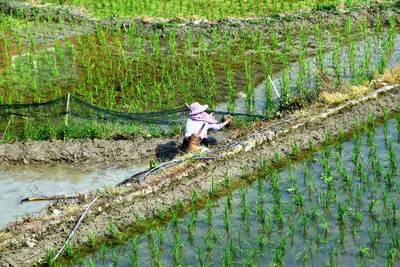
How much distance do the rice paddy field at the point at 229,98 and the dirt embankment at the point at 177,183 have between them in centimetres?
11

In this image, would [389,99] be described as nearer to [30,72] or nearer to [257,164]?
[257,164]

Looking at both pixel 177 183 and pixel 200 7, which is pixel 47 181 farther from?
pixel 200 7

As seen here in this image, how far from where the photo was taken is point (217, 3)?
592 inches

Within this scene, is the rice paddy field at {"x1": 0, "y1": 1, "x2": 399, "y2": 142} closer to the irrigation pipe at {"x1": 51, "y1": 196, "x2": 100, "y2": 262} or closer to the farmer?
the farmer

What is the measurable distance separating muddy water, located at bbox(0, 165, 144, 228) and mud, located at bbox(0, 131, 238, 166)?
0.12m

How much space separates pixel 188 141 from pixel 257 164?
832 millimetres

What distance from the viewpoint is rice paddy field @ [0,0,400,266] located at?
224 inches

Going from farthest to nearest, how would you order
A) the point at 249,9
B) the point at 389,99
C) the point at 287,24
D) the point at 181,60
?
1. the point at 249,9
2. the point at 287,24
3. the point at 181,60
4. the point at 389,99

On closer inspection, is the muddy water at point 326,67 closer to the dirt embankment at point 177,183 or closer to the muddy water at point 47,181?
the dirt embankment at point 177,183

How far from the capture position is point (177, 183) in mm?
6809

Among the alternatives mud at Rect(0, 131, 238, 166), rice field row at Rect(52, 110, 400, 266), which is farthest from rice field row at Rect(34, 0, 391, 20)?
rice field row at Rect(52, 110, 400, 266)

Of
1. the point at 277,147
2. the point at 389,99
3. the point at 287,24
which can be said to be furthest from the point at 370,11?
the point at 277,147

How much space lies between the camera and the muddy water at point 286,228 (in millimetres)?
5430

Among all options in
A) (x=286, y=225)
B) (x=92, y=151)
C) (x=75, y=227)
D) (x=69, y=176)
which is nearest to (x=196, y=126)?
(x=92, y=151)
